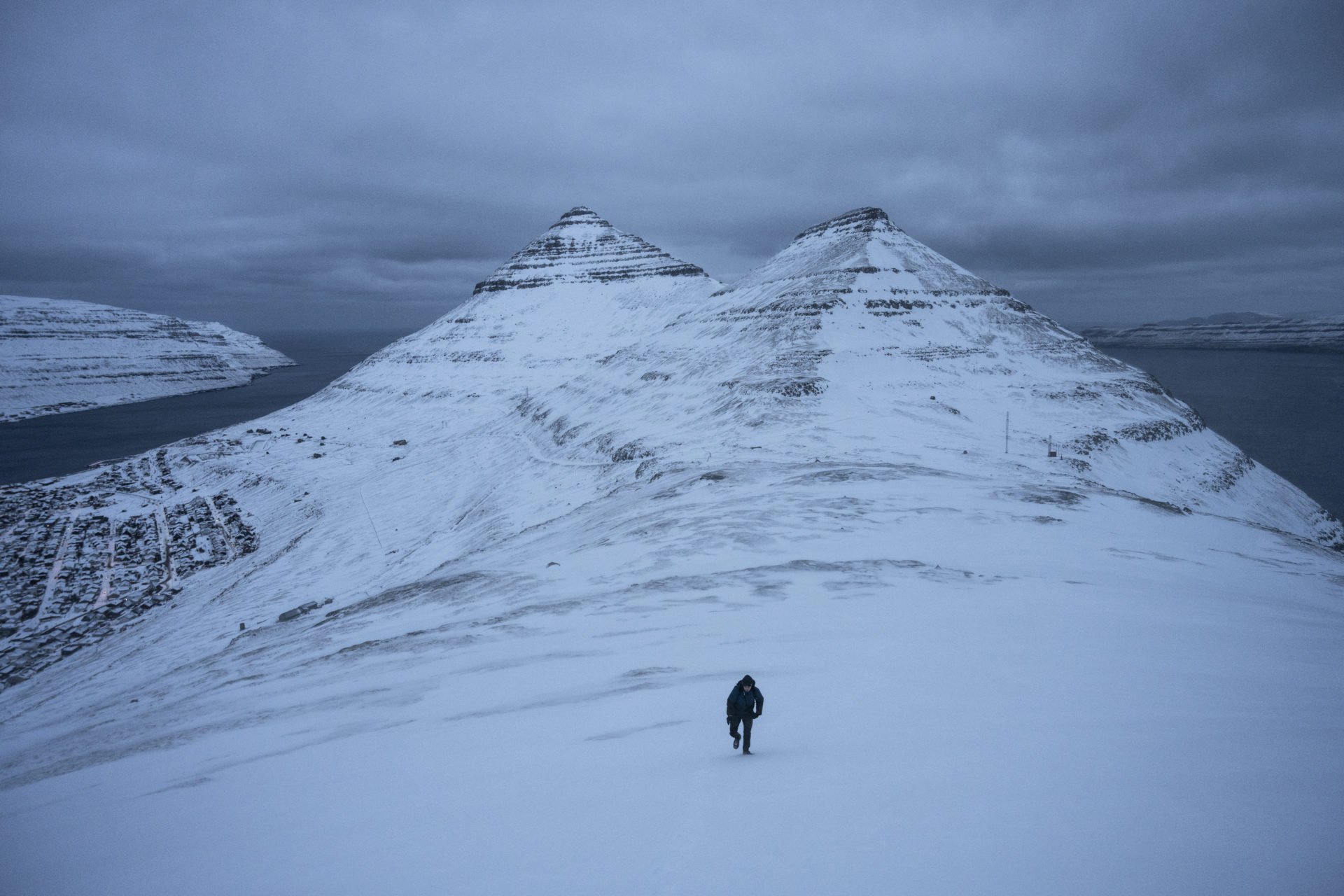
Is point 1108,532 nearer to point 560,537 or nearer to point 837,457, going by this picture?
point 837,457

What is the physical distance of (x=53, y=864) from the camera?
629cm

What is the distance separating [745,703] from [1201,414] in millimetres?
95058

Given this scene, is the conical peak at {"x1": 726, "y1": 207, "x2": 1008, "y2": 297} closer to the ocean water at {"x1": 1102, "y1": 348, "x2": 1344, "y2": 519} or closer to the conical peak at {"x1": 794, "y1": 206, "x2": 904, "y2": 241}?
the conical peak at {"x1": 794, "y1": 206, "x2": 904, "y2": 241}

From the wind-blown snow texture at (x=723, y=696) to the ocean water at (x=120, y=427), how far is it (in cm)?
4187

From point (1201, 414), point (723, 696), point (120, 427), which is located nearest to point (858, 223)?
point (1201, 414)

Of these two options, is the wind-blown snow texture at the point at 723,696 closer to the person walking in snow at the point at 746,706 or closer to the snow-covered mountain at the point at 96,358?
the person walking in snow at the point at 746,706

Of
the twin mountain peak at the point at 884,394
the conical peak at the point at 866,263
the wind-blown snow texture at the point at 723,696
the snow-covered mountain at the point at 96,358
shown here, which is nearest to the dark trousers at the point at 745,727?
the wind-blown snow texture at the point at 723,696

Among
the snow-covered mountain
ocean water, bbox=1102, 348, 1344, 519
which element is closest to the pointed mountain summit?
the snow-covered mountain

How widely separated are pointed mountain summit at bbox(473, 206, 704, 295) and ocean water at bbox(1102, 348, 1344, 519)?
7578 centimetres

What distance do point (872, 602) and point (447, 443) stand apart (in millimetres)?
48116

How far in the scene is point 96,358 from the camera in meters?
129

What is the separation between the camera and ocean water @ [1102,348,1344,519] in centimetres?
5700

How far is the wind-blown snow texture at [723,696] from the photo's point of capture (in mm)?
4570

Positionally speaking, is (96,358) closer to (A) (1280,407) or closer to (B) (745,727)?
(B) (745,727)
